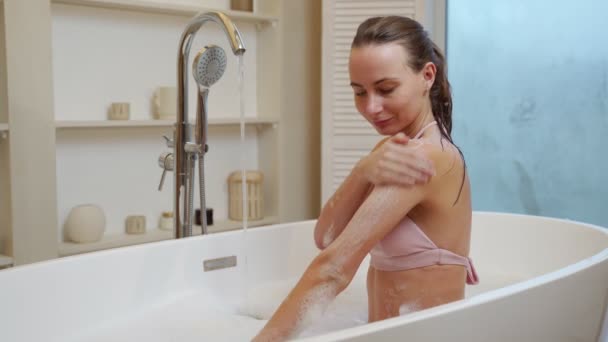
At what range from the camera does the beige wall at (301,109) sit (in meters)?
3.37

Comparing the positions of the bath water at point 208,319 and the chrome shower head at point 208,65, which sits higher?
the chrome shower head at point 208,65

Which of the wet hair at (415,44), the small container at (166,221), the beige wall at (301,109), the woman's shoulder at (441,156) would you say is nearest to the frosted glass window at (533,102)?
the beige wall at (301,109)

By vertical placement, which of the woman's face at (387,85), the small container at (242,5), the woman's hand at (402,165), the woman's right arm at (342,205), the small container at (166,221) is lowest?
the small container at (166,221)

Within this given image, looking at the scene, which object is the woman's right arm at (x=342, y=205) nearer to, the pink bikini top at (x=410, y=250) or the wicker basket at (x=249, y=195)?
the pink bikini top at (x=410, y=250)

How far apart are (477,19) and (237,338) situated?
2224mm

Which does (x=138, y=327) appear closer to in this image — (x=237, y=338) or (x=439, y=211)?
(x=237, y=338)

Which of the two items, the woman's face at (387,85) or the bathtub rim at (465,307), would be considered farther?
the woman's face at (387,85)

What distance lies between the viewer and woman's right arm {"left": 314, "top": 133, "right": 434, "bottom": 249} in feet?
4.67

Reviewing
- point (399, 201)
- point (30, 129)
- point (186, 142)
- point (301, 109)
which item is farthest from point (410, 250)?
point (301, 109)

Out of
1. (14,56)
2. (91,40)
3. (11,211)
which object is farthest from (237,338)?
(91,40)

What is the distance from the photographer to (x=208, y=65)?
6.23ft

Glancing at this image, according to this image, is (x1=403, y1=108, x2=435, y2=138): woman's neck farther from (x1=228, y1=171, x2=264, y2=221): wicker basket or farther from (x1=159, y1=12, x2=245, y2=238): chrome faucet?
(x1=228, y1=171, x2=264, y2=221): wicker basket

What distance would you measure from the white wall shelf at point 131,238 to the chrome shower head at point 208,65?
1.09 metres

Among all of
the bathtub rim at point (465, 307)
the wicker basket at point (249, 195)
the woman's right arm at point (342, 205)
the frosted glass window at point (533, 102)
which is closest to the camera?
the bathtub rim at point (465, 307)
